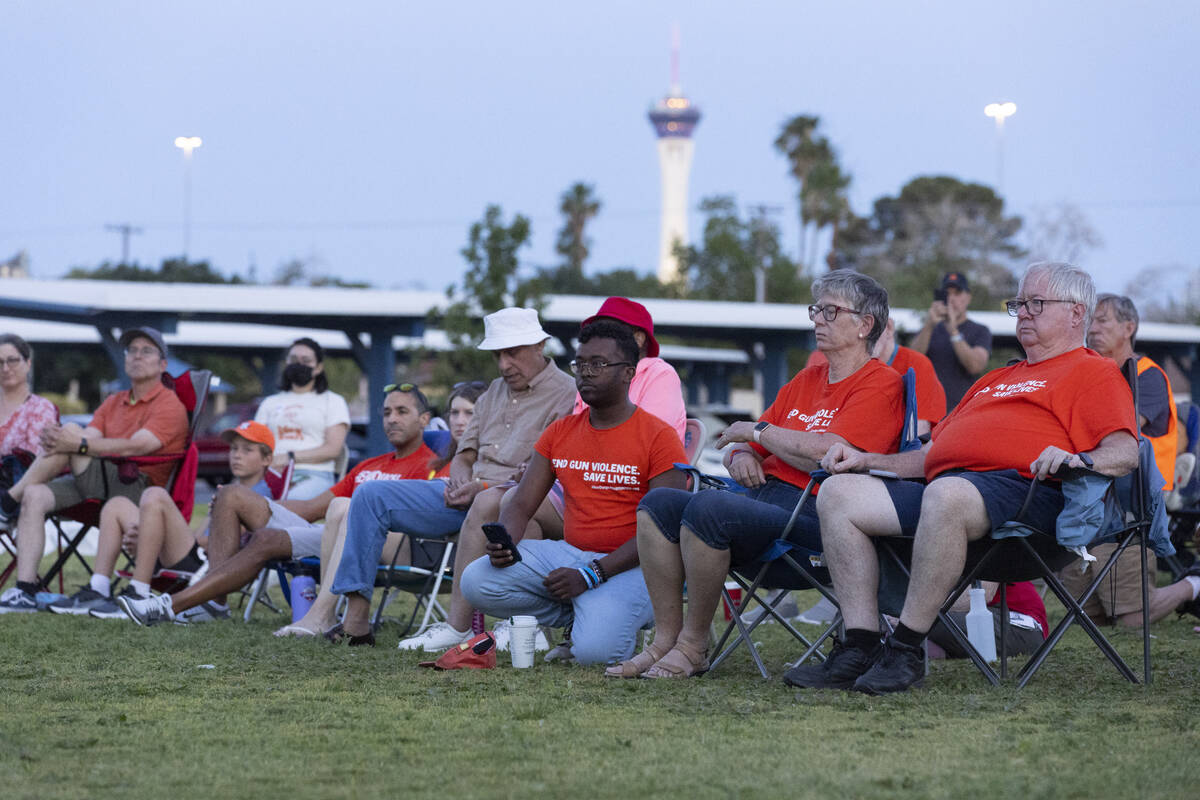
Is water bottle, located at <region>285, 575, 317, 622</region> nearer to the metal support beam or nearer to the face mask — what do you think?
the face mask

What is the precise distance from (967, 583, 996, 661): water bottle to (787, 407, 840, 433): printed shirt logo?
0.93 metres

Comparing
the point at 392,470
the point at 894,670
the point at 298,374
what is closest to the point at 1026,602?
the point at 894,670

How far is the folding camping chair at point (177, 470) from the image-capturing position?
7211mm

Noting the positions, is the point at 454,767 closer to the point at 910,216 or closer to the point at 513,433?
the point at 513,433

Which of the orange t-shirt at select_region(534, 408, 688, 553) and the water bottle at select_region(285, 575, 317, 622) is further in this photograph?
the water bottle at select_region(285, 575, 317, 622)

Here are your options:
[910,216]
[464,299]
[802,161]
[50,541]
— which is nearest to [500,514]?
[50,541]

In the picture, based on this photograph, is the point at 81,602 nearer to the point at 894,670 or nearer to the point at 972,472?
the point at 894,670

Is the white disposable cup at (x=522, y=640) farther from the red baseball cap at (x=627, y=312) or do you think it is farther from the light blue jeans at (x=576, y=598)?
the red baseball cap at (x=627, y=312)

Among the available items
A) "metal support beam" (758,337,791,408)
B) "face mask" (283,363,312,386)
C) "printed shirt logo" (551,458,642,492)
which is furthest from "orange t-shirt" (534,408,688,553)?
"metal support beam" (758,337,791,408)

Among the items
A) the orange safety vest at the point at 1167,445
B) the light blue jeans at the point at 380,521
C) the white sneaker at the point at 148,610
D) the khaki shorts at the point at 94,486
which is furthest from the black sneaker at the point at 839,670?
the khaki shorts at the point at 94,486

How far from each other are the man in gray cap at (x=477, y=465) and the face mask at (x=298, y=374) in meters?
2.18

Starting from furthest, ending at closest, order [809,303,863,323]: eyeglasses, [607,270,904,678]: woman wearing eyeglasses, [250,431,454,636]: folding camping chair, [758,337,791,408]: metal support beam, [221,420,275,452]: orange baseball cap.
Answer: [758,337,791,408]: metal support beam, [221,420,275,452]: orange baseball cap, [250,431,454,636]: folding camping chair, [809,303,863,323]: eyeglasses, [607,270,904,678]: woman wearing eyeglasses

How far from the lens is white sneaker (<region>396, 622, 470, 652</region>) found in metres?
5.21

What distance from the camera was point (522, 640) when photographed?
4.90 m
